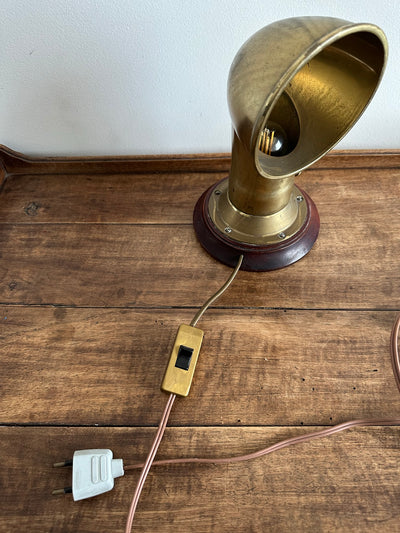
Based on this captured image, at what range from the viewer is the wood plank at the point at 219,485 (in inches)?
17.2

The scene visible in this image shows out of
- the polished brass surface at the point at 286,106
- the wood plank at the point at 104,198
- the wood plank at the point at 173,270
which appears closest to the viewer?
the polished brass surface at the point at 286,106

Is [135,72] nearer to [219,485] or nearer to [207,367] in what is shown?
[207,367]

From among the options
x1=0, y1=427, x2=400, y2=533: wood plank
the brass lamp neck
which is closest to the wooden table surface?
x1=0, y1=427, x2=400, y2=533: wood plank

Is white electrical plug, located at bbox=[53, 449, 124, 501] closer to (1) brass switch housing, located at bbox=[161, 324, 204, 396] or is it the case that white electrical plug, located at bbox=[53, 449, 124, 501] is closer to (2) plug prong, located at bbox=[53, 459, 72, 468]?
(2) plug prong, located at bbox=[53, 459, 72, 468]

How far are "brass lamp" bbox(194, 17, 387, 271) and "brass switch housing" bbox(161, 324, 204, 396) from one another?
0.15 metres

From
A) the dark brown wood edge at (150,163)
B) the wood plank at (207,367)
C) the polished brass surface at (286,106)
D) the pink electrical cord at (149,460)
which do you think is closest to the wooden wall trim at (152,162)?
the dark brown wood edge at (150,163)

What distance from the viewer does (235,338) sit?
1.86 ft

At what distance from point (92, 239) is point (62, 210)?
10 cm

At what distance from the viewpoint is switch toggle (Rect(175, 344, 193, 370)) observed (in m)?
0.53

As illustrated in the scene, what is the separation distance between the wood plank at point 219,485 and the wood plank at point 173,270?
0.20m

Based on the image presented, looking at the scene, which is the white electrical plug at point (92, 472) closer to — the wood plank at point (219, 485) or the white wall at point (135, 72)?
the wood plank at point (219, 485)

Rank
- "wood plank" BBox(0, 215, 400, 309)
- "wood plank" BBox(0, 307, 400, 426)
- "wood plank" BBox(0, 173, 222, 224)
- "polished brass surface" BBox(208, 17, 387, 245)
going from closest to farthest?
"polished brass surface" BBox(208, 17, 387, 245)
"wood plank" BBox(0, 307, 400, 426)
"wood plank" BBox(0, 215, 400, 309)
"wood plank" BBox(0, 173, 222, 224)

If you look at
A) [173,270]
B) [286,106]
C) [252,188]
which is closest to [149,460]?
[173,270]

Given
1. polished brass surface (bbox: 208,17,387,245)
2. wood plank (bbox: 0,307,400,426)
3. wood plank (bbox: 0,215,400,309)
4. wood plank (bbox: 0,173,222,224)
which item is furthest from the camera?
wood plank (bbox: 0,173,222,224)
